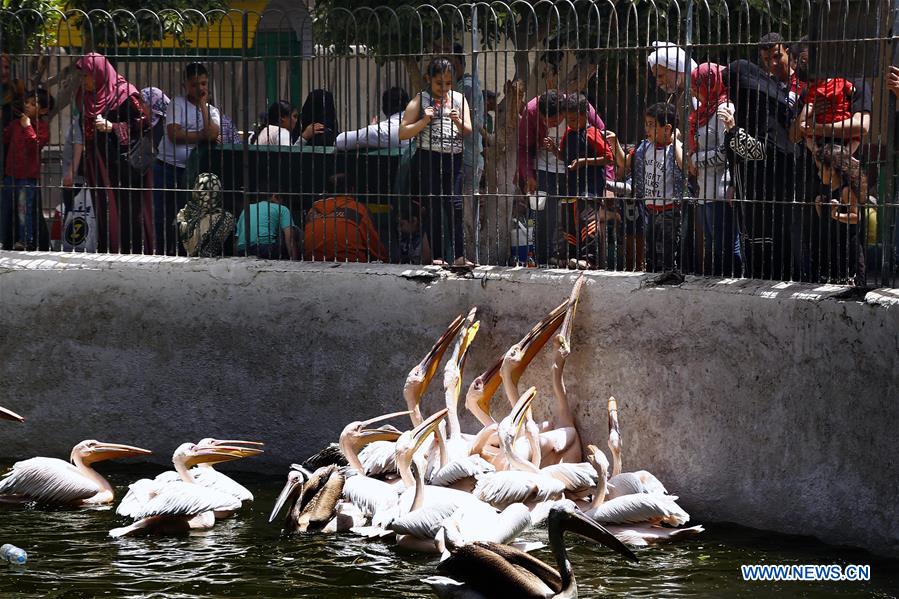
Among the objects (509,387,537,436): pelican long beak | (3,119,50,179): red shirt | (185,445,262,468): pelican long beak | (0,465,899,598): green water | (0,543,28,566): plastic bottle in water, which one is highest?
(3,119,50,179): red shirt

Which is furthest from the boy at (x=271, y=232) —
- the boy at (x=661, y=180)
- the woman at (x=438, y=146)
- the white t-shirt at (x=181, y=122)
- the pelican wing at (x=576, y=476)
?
the pelican wing at (x=576, y=476)

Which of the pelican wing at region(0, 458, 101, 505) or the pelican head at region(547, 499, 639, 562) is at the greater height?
the pelican head at region(547, 499, 639, 562)

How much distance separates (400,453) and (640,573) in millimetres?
1739

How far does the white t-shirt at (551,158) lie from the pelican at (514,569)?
10.9 feet

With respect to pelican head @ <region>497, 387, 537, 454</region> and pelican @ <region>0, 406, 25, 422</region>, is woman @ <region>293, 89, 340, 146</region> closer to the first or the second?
pelican head @ <region>497, 387, 537, 454</region>

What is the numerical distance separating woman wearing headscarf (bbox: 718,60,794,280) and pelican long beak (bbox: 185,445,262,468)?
3.43 meters

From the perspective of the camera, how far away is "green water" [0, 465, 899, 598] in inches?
305

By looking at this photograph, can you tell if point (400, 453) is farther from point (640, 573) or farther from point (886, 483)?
point (886, 483)

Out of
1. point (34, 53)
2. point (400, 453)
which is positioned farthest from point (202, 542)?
point (34, 53)

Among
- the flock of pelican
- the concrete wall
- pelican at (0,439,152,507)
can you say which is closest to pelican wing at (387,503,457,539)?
the flock of pelican

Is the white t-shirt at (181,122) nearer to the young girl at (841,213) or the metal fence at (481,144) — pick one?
the metal fence at (481,144)

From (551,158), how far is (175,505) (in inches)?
139

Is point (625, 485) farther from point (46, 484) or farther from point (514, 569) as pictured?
point (46, 484)

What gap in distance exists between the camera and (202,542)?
887 cm
